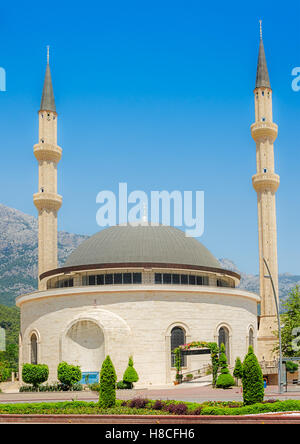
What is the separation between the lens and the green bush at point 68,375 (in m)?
40.5

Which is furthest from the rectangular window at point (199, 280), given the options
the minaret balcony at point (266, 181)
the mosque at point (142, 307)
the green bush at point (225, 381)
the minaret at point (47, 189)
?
the minaret at point (47, 189)

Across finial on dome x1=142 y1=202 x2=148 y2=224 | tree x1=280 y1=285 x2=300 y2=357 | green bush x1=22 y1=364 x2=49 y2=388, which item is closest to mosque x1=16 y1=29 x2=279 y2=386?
finial on dome x1=142 y1=202 x2=148 y2=224

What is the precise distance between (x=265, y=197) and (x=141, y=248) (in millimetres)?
15264

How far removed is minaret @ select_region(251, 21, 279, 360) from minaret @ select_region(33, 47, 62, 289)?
1957 cm

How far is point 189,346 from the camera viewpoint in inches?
1742

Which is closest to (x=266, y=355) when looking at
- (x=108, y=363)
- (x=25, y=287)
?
(x=108, y=363)

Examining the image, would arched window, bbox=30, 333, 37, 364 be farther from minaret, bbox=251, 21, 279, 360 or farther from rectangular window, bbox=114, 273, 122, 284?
minaret, bbox=251, 21, 279, 360

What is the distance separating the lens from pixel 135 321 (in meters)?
45.3

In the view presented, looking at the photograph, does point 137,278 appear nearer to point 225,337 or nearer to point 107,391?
point 225,337

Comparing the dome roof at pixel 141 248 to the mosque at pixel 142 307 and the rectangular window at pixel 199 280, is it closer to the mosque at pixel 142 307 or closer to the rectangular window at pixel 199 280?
the mosque at pixel 142 307

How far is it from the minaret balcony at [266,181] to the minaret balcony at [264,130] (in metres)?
3.94

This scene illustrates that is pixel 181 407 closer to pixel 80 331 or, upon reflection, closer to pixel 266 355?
pixel 80 331

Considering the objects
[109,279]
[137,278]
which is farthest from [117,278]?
[137,278]

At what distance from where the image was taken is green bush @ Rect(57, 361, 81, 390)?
40469 millimetres
